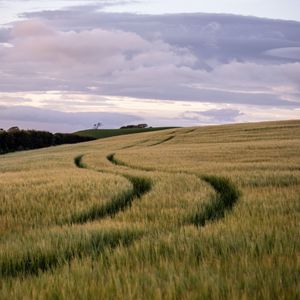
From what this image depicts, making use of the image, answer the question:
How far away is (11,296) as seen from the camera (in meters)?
4.92

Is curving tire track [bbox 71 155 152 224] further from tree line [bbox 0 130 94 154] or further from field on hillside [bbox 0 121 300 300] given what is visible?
tree line [bbox 0 130 94 154]

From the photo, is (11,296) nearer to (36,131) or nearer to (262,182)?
(262,182)

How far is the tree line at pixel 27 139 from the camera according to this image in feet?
295

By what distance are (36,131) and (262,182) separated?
82.9 meters

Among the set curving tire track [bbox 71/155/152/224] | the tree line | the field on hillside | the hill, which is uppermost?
the hill

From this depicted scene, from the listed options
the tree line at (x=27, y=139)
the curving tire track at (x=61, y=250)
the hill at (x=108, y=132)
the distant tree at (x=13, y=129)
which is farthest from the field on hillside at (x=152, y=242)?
the hill at (x=108, y=132)

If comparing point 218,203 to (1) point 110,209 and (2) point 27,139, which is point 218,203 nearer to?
(1) point 110,209

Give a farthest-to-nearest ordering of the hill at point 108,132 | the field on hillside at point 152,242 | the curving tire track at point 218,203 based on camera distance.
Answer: the hill at point 108,132 < the curving tire track at point 218,203 < the field on hillside at point 152,242

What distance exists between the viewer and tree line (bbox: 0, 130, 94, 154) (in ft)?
295

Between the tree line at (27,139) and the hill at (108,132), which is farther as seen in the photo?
the hill at (108,132)

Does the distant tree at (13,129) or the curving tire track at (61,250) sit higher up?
the distant tree at (13,129)

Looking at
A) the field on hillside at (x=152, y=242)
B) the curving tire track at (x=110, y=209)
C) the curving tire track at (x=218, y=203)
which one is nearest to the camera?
the field on hillside at (x=152, y=242)

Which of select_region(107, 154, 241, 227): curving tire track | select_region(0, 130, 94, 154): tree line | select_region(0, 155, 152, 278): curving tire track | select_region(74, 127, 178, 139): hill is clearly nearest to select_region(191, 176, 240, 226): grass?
select_region(107, 154, 241, 227): curving tire track

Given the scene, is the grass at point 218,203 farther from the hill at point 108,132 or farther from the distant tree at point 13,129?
the hill at point 108,132
